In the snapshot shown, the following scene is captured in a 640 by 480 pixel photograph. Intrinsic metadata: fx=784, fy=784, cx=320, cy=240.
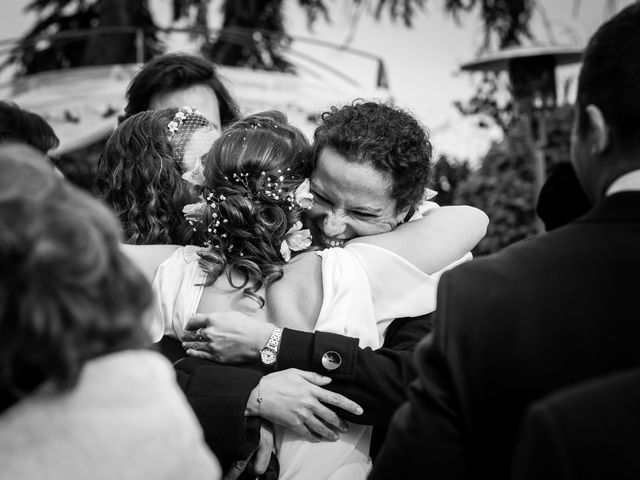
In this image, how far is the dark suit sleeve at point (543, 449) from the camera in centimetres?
108

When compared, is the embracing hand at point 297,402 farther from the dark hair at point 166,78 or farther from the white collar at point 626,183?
the dark hair at point 166,78

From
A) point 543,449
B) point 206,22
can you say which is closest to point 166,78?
point 543,449

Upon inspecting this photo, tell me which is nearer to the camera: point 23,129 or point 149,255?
point 149,255

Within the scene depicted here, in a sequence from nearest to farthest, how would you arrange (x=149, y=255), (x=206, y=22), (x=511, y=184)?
1. (x=149, y=255)
2. (x=511, y=184)
3. (x=206, y=22)

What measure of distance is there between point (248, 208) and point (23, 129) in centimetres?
147

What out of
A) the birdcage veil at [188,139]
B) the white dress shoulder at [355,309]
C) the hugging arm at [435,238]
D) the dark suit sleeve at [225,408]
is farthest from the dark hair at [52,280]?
the birdcage veil at [188,139]

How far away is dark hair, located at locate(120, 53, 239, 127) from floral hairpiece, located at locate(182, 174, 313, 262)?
1.33 meters

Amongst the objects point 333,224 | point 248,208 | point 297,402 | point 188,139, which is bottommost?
point 297,402

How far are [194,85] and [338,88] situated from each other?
482cm

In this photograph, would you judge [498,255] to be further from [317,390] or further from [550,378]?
[317,390]

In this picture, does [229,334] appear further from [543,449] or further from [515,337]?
[543,449]

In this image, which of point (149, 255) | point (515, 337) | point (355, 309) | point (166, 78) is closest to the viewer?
point (515, 337)

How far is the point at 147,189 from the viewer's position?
2504 millimetres

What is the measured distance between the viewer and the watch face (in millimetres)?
2119
